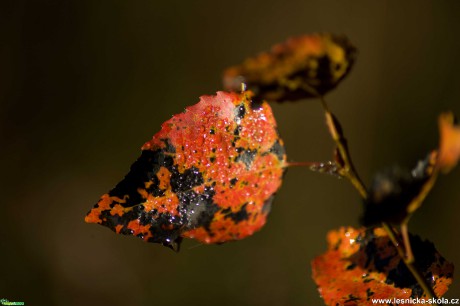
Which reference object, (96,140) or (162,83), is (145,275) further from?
(162,83)

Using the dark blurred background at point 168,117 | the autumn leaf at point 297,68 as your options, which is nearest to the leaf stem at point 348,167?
the autumn leaf at point 297,68

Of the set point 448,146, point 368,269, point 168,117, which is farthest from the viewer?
point 168,117

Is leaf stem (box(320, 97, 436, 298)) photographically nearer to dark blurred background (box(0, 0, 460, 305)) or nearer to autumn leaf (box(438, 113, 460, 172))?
autumn leaf (box(438, 113, 460, 172))

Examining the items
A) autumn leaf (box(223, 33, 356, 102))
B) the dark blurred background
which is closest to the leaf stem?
autumn leaf (box(223, 33, 356, 102))

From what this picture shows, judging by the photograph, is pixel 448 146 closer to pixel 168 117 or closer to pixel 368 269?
pixel 368 269

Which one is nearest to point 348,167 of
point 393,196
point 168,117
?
point 393,196

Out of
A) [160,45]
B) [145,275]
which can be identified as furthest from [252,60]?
[145,275]
